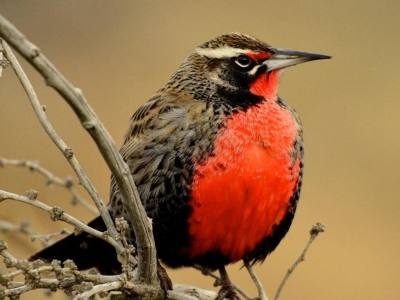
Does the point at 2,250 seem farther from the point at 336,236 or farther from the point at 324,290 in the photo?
the point at 336,236

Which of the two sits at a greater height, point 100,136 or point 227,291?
point 100,136

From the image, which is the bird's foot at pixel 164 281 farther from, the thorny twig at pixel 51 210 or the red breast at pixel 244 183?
the thorny twig at pixel 51 210

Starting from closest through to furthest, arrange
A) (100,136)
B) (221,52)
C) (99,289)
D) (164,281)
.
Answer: (100,136)
(99,289)
(164,281)
(221,52)

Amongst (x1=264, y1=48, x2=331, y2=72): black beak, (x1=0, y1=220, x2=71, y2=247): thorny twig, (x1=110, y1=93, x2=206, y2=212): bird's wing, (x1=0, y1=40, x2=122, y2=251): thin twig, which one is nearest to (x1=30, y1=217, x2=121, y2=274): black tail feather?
(x1=110, y1=93, x2=206, y2=212): bird's wing

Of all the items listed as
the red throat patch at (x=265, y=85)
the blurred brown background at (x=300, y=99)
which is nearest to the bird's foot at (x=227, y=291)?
the red throat patch at (x=265, y=85)

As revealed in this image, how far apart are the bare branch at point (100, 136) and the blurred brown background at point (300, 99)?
3.02 m

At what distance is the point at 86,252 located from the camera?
421cm

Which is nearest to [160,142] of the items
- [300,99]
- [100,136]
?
[100,136]

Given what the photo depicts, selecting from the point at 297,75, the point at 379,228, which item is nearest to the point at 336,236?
the point at 379,228

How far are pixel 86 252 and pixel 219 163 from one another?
0.75m

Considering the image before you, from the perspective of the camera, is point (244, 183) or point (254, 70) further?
point (254, 70)

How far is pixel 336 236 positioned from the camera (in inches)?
298

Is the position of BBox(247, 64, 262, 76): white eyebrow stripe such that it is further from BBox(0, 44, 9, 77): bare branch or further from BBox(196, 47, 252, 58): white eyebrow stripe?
BBox(0, 44, 9, 77): bare branch

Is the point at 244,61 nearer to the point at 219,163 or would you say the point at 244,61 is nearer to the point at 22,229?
the point at 219,163
